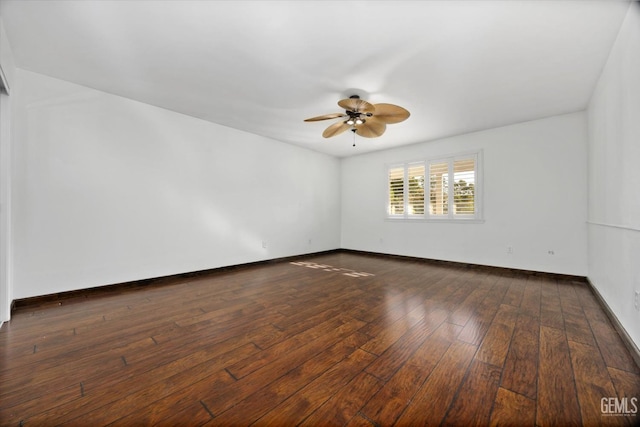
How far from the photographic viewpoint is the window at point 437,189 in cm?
474

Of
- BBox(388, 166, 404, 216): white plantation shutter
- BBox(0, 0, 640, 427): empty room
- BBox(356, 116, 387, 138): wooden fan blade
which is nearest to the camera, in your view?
BBox(0, 0, 640, 427): empty room

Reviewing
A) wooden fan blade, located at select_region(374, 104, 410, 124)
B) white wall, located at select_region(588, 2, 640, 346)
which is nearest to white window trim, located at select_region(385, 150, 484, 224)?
white wall, located at select_region(588, 2, 640, 346)

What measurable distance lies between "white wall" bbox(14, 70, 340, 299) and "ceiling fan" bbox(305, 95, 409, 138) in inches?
81.6

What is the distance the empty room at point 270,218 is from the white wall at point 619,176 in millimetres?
35

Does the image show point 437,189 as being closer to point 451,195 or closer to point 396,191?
point 451,195

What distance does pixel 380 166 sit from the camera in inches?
241

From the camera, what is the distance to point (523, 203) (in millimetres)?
4215

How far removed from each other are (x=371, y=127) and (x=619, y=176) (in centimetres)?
250

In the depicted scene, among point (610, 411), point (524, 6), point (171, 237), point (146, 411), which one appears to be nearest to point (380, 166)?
point (524, 6)

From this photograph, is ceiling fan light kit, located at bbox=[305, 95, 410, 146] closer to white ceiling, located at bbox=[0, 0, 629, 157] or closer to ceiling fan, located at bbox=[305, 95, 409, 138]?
ceiling fan, located at bbox=[305, 95, 409, 138]

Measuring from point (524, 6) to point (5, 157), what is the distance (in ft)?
14.7

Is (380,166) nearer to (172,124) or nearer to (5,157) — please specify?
(172,124)

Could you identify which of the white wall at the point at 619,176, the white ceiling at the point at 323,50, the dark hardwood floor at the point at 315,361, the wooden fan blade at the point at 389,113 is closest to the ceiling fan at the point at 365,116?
the wooden fan blade at the point at 389,113

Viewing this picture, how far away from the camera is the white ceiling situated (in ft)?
6.38
